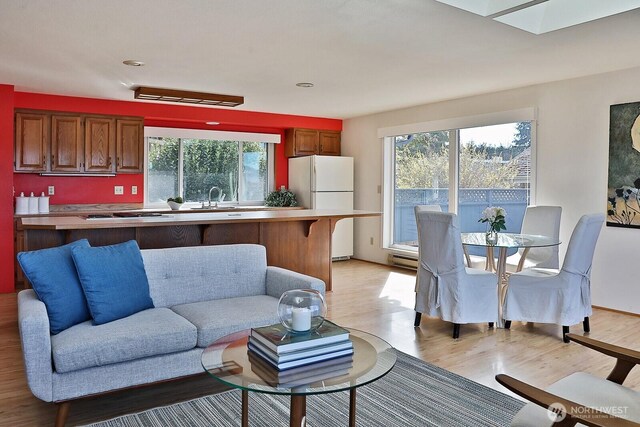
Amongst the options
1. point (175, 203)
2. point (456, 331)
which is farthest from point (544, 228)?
point (175, 203)

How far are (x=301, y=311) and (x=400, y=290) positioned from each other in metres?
3.81

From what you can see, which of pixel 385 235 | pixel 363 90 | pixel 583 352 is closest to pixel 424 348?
pixel 583 352

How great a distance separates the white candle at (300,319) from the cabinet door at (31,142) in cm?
513

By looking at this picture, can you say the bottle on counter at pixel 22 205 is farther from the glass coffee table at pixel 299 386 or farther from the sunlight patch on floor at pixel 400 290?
the glass coffee table at pixel 299 386

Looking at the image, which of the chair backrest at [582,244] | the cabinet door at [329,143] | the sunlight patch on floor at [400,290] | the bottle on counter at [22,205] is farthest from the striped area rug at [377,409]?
the cabinet door at [329,143]

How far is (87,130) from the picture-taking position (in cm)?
609

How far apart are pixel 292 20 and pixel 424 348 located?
8.16ft

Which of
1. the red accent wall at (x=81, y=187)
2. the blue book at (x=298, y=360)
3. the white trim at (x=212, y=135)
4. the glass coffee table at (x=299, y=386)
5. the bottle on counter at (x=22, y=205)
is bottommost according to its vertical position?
the glass coffee table at (x=299, y=386)

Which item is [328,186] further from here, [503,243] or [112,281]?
[112,281]

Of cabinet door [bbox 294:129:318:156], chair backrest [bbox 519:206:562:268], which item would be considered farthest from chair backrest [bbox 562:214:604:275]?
cabinet door [bbox 294:129:318:156]

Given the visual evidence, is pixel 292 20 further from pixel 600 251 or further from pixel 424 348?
pixel 600 251

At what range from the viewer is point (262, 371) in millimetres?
1783

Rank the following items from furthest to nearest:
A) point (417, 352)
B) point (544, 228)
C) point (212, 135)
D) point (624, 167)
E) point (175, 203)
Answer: point (212, 135), point (175, 203), point (544, 228), point (624, 167), point (417, 352)

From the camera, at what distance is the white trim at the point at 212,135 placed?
679 cm
